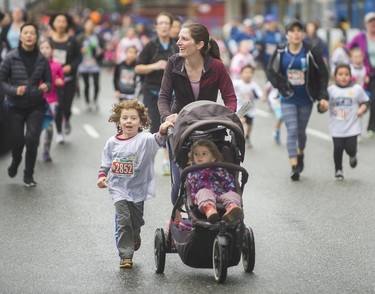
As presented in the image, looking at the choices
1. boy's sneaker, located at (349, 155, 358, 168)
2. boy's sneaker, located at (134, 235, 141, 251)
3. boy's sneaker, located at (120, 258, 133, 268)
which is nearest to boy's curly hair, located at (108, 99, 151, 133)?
boy's sneaker, located at (134, 235, 141, 251)

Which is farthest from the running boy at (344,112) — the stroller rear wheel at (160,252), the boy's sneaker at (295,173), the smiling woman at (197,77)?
the stroller rear wheel at (160,252)

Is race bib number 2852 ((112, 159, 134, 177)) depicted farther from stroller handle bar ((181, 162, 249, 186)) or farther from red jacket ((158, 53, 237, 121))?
stroller handle bar ((181, 162, 249, 186))

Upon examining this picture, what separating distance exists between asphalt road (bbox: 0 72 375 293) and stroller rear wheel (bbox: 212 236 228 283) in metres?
0.10

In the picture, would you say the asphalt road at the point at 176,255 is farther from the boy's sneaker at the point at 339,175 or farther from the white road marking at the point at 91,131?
the white road marking at the point at 91,131

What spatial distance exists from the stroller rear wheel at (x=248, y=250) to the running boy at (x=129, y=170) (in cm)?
84

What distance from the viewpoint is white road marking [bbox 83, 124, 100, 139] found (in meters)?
19.2

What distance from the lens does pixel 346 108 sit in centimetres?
1393

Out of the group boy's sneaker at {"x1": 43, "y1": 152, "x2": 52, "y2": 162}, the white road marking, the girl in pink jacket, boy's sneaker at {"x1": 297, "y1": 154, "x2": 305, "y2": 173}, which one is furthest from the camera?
the white road marking

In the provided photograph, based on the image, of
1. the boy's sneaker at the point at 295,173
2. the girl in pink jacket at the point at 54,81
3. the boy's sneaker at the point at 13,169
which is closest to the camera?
the boy's sneaker at the point at 13,169

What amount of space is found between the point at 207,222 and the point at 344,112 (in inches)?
237

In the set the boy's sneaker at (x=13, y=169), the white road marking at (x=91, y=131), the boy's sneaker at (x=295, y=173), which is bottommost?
the white road marking at (x=91, y=131)

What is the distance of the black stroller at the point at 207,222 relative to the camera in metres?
8.23

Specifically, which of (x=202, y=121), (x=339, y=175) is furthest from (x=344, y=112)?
(x=202, y=121)

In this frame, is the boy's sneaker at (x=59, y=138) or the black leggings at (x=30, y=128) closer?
the black leggings at (x=30, y=128)
